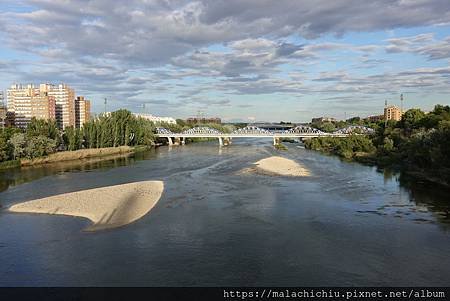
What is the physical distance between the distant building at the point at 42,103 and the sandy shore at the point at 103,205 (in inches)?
2397

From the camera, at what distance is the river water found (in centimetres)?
877

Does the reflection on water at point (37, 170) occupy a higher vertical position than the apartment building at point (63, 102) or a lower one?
lower

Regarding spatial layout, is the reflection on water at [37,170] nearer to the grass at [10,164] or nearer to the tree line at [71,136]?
the grass at [10,164]

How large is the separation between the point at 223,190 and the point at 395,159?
58.9ft

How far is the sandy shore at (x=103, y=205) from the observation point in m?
13.6

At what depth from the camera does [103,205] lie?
605 inches

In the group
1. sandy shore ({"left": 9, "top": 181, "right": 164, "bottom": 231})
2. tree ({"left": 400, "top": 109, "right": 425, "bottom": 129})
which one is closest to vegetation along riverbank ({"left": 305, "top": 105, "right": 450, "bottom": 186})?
tree ({"left": 400, "top": 109, "right": 425, "bottom": 129})

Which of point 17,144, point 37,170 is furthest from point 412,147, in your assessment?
point 17,144

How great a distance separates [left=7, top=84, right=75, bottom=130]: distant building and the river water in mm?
65245

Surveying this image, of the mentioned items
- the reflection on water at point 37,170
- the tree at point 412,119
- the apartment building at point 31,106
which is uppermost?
the apartment building at point 31,106

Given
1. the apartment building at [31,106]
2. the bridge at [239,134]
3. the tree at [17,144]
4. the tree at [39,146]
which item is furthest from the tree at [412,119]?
the apartment building at [31,106]

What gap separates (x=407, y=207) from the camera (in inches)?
623

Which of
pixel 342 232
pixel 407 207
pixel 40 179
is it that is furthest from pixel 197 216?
pixel 40 179
